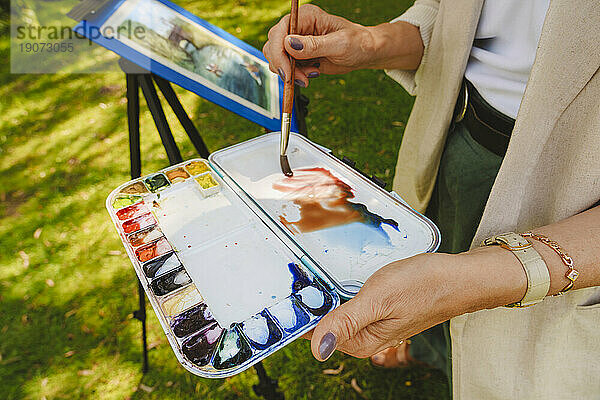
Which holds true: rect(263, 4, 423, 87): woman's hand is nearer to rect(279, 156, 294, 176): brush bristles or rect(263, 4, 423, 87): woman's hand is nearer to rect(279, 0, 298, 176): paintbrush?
rect(279, 0, 298, 176): paintbrush

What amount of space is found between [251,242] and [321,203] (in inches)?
7.9

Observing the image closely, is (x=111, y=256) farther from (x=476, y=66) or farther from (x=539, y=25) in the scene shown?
(x=539, y=25)

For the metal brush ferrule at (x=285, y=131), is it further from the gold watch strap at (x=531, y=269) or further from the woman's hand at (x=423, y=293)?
the gold watch strap at (x=531, y=269)

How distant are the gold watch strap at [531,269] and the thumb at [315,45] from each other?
634mm

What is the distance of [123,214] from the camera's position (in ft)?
3.14

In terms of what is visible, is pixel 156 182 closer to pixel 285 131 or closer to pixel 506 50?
pixel 285 131

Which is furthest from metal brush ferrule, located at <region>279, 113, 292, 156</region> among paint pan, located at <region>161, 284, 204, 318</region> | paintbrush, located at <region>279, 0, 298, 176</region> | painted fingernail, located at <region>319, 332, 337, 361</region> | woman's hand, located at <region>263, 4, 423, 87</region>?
painted fingernail, located at <region>319, 332, 337, 361</region>

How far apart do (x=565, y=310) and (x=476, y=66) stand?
583 mm

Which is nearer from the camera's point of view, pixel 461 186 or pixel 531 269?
pixel 531 269

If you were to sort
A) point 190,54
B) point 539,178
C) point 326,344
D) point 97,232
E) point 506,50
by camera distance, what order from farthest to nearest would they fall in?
point 97,232 < point 190,54 < point 506,50 < point 539,178 < point 326,344

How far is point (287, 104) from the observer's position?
98cm

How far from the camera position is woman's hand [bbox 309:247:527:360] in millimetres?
667

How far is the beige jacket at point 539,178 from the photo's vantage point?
68cm

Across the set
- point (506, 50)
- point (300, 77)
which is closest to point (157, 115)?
point (300, 77)
